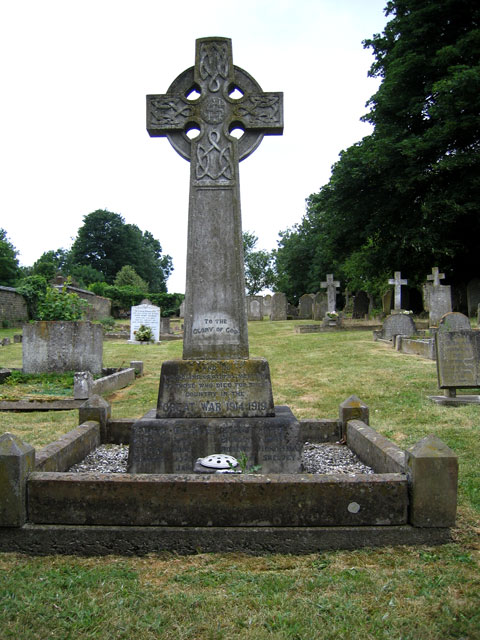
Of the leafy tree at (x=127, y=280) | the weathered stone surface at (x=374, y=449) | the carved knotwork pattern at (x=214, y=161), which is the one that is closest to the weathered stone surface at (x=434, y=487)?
the weathered stone surface at (x=374, y=449)

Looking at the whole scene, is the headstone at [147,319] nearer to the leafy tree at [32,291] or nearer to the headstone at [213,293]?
the leafy tree at [32,291]

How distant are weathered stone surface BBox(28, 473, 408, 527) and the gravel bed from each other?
39.4 inches

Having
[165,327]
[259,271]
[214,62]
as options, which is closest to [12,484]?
[214,62]

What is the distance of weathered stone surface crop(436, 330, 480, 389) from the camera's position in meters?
8.64

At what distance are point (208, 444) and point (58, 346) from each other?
7726mm

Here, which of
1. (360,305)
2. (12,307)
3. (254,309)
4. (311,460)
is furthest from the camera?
(254,309)

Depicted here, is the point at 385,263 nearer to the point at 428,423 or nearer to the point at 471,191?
the point at 471,191

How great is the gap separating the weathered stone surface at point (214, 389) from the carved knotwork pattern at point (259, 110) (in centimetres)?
236

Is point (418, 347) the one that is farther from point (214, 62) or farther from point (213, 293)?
point (214, 62)

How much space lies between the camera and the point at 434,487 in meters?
3.36

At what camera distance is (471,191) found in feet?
69.2

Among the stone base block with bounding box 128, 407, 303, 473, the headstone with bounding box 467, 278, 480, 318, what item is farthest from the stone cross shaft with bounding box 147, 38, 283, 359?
the headstone with bounding box 467, 278, 480, 318

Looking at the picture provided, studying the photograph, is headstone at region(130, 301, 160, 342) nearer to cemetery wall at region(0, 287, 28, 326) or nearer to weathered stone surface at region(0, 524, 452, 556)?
cemetery wall at region(0, 287, 28, 326)

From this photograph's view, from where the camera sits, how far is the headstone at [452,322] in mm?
9877
